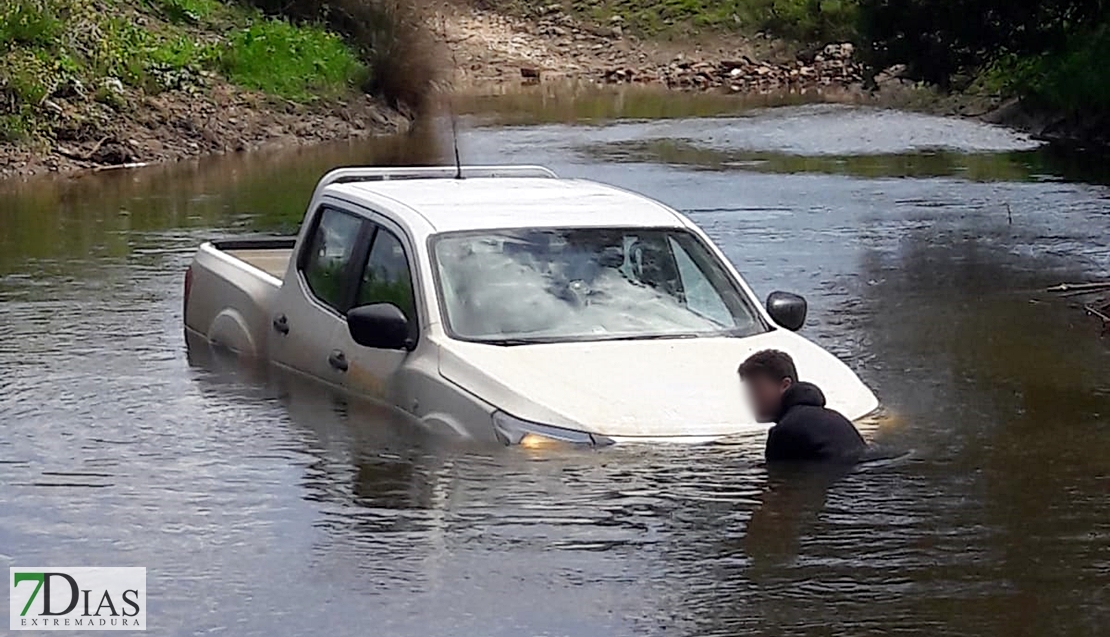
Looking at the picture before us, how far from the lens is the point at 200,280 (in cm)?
1096

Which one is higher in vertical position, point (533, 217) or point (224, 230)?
point (533, 217)

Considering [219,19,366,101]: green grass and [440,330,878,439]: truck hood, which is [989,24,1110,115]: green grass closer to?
[219,19,366,101]: green grass

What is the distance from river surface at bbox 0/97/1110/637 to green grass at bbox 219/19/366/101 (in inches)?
629

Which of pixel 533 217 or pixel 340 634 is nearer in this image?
pixel 340 634

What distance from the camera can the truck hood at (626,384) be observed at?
7.77 metres

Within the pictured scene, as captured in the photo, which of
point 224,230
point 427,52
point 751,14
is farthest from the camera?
point 751,14

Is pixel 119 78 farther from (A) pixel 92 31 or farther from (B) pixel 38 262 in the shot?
(B) pixel 38 262

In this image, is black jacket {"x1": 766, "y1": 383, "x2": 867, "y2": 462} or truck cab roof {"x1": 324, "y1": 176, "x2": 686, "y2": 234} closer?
black jacket {"x1": 766, "y1": 383, "x2": 867, "y2": 462}

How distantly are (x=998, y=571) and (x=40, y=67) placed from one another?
68.1 ft

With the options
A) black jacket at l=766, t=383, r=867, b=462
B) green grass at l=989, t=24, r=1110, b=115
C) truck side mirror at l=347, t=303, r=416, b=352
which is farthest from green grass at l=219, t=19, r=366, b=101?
black jacket at l=766, t=383, r=867, b=462

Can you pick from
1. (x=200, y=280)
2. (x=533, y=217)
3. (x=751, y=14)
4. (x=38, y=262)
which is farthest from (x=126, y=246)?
(x=751, y=14)

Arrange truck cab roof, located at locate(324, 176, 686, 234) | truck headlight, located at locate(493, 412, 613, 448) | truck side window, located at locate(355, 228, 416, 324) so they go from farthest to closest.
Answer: truck cab roof, located at locate(324, 176, 686, 234), truck side window, located at locate(355, 228, 416, 324), truck headlight, located at locate(493, 412, 613, 448)

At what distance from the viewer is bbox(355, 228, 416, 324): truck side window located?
8.78 metres

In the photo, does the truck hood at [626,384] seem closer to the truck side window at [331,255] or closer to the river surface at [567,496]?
the river surface at [567,496]
